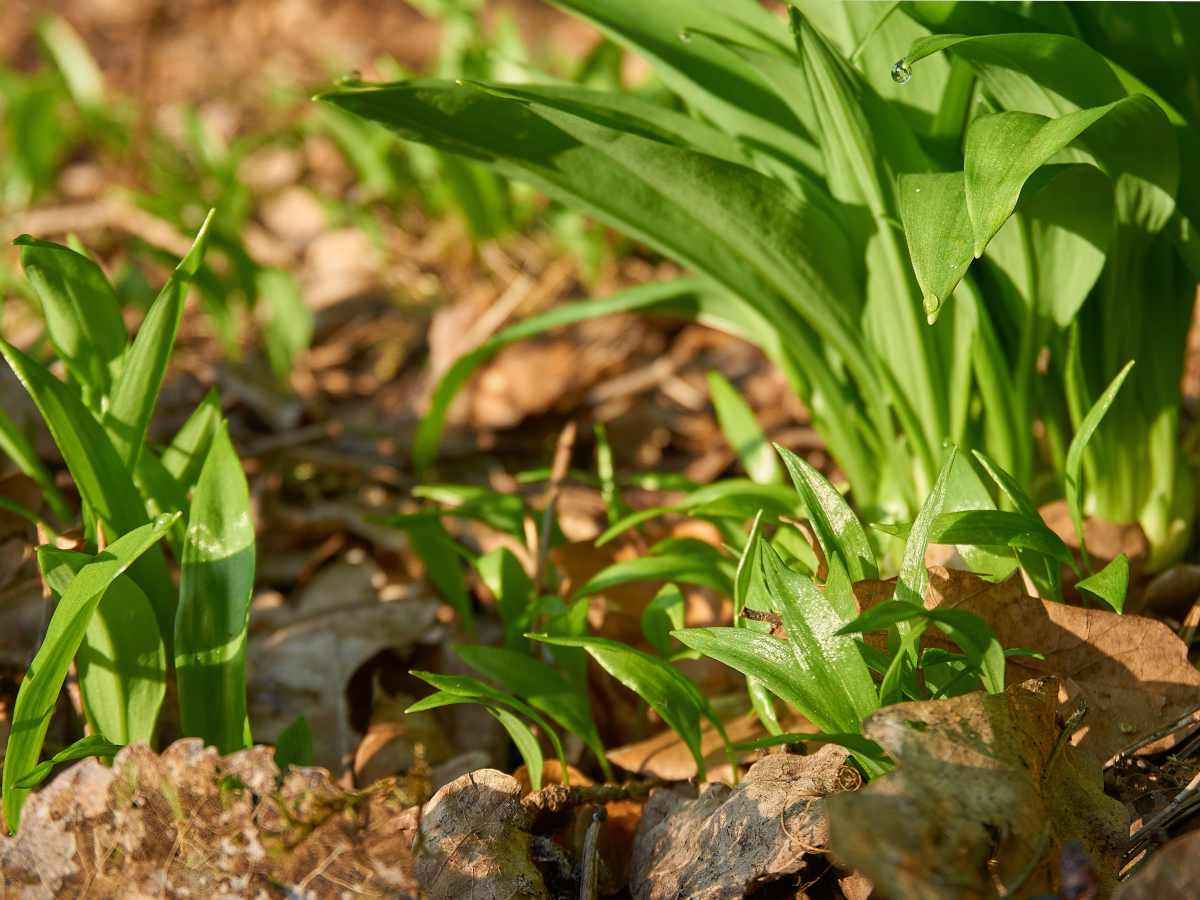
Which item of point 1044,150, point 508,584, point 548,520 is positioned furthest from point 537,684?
point 1044,150

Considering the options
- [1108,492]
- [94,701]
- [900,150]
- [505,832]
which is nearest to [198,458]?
[94,701]

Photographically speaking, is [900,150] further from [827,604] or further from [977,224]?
[827,604]

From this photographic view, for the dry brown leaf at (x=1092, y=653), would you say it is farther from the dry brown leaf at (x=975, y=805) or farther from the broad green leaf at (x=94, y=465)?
the broad green leaf at (x=94, y=465)

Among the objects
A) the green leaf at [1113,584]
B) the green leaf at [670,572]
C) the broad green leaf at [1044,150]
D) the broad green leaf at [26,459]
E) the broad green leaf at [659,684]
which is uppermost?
the broad green leaf at [1044,150]

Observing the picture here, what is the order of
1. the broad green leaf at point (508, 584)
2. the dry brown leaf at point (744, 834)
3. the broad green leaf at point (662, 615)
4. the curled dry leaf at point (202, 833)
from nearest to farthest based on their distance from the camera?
the curled dry leaf at point (202, 833), the dry brown leaf at point (744, 834), the broad green leaf at point (662, 615), the broad green leaf at point (508, 584)

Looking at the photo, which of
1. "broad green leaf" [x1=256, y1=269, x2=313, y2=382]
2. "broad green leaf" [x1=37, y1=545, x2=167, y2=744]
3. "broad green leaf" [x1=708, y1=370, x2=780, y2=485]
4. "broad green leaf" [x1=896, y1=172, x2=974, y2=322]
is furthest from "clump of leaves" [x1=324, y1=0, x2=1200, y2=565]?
"broad green leaf" [x1=256, y1=269, x2=313, y2=382]

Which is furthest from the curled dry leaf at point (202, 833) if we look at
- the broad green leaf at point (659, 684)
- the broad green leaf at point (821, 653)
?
the broad green leaf at point (821, 653)
